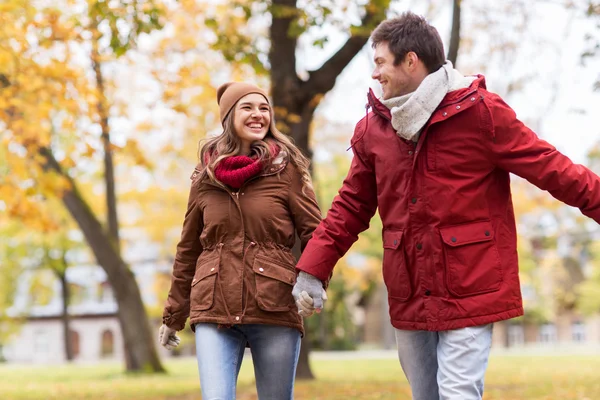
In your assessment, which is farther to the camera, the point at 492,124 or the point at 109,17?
the point at 109,17

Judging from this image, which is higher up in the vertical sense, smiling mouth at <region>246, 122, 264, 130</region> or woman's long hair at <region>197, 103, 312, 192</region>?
smiling mouth at <region>246, 122, 264, 130</region>

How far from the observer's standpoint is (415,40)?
3.94m

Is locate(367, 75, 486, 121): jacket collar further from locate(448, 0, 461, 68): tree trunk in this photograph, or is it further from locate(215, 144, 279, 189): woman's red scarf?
locate(448, 0, 461, 68): tree trunk

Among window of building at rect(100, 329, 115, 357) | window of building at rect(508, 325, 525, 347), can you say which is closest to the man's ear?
window of building at rect(508, 325, 525, 347)

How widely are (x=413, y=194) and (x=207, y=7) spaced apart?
47.3 ft

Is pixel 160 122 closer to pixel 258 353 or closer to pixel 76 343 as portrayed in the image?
pixel 258 353

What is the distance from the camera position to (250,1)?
11492 millimetres

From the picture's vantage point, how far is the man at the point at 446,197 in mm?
3768

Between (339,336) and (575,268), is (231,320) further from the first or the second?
(575,268)

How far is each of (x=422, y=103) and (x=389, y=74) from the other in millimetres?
251

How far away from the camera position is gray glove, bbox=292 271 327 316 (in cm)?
415

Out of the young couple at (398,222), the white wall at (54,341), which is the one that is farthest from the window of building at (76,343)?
the young couple at (398,222)

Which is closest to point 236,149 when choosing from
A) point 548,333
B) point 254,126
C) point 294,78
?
point 254,126

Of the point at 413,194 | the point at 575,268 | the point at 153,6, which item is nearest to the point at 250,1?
the point at 153,6
